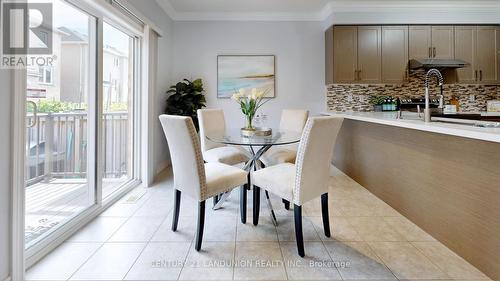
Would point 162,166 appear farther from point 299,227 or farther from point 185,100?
point 299,227

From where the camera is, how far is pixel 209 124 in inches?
132

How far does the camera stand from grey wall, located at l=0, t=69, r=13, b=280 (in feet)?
4.66

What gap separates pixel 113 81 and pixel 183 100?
50.1 inches

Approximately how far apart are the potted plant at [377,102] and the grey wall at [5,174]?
4691 millimetres

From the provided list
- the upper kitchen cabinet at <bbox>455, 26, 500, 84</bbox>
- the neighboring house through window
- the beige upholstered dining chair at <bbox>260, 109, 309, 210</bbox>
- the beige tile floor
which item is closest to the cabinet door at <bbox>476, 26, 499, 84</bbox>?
the upper kitchen cabinet at <bbox>455, 26, 500, 84</bbox>

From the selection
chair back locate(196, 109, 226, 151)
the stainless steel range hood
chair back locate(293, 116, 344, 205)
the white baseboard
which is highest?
the stainless steel range hood

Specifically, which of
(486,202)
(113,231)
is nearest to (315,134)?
(486,202)

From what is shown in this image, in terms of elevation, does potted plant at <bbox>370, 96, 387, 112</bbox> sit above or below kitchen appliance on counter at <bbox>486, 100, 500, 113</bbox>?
above

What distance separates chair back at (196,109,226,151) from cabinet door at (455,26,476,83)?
4.00 m

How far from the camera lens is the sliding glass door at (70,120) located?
206 centimetres

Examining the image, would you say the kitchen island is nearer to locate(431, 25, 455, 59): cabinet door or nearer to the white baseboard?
locate(431, 25, 455, 59): cabinet door

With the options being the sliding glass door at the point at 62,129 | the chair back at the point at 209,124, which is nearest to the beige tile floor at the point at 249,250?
the sliding glass door at the point at 62,129

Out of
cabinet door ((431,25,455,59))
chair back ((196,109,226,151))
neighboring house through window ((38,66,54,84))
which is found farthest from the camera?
cabinet door ((431,25,455,59))

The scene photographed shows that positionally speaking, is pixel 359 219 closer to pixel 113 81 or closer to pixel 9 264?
pixel 9 264
